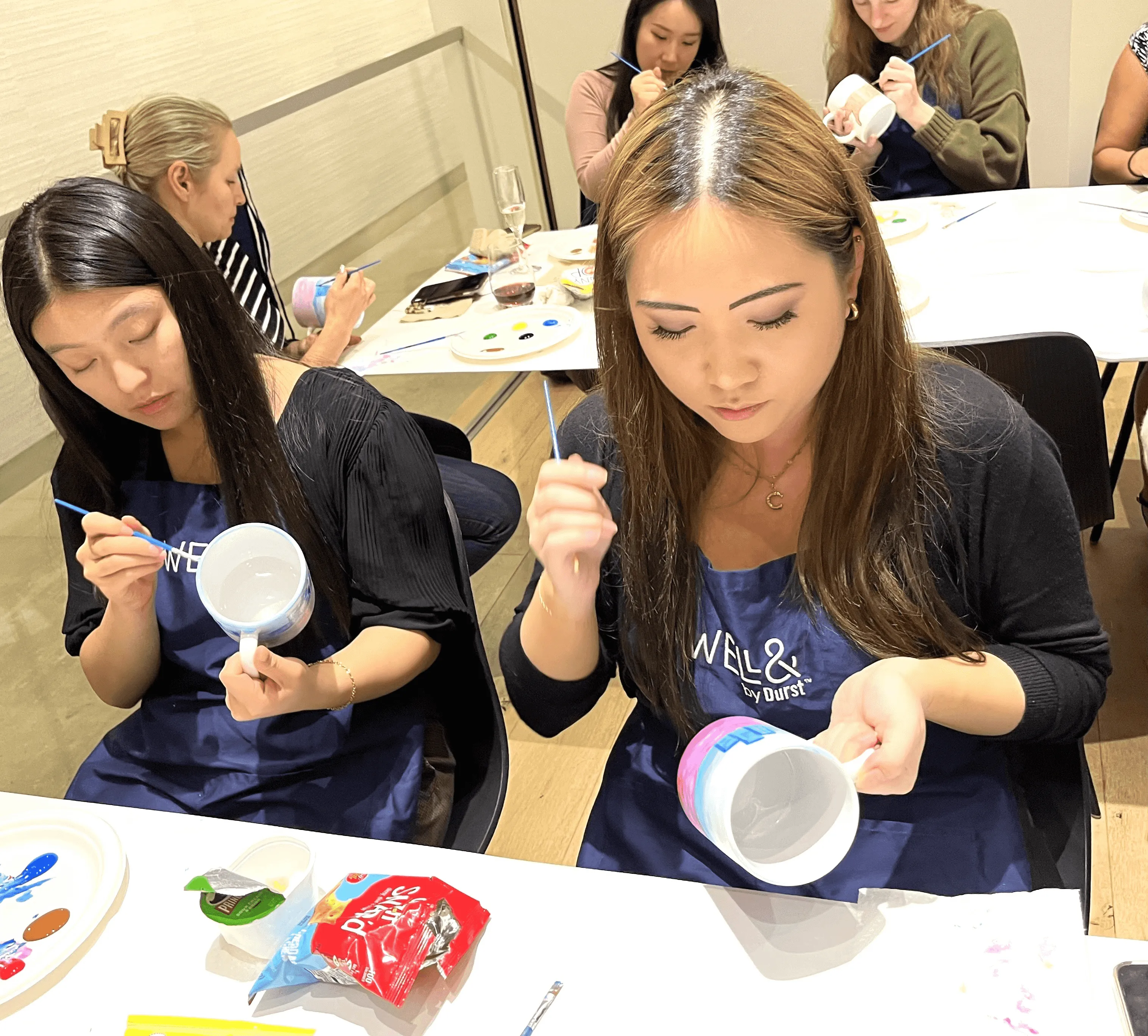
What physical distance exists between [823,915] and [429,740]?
0.74 meters

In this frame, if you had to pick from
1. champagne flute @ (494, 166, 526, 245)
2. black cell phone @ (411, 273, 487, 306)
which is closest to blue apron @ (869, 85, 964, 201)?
champagne flute @ (494, 166, 526, 245)

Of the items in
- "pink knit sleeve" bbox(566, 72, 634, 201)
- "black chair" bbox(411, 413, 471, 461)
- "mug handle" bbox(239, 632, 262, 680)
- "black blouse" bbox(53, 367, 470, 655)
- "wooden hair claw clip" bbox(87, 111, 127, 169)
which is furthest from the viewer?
"pink knit sleeve" bbox(566, 72, 634, 201)

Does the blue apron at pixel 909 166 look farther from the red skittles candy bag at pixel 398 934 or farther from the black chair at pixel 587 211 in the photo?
the red skittles candy bag at pixel 398 934

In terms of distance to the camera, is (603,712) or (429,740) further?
(603,712)

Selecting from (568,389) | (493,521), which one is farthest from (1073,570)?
(568,389)

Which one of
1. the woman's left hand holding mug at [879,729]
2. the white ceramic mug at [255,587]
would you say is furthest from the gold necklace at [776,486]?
the white ceramic mug at [255,587]

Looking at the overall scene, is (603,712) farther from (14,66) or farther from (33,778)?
(14,66)

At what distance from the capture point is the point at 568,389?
13.6ft

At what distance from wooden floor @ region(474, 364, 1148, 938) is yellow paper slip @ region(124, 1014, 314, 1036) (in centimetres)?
116

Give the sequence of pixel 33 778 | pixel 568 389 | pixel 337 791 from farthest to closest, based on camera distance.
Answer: pixel 568 389 → pixel 33 778 → pixel 337 791

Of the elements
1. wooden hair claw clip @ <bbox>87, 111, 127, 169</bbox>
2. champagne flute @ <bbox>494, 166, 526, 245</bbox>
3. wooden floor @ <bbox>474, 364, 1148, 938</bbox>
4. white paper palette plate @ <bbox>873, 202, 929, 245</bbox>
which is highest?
wooden hair claw clip @ <bbox>87, 111, 127, 169</bbox>

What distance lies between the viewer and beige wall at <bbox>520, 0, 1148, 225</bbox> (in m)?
3.82

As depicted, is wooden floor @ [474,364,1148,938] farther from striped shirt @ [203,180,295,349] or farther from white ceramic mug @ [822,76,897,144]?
white ceramic mug @ [822,76,897,144]

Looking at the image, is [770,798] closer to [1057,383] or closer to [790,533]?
[790,533]
